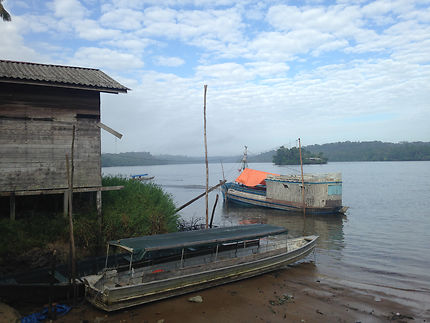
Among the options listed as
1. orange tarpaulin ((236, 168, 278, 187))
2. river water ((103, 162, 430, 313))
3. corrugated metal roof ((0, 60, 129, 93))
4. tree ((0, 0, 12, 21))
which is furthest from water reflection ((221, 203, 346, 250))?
tree ((0, 0, 12, 21))

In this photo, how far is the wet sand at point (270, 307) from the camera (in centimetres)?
993

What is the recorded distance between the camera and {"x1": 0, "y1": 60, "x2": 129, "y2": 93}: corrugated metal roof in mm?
12195

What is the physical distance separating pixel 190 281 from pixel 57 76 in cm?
983

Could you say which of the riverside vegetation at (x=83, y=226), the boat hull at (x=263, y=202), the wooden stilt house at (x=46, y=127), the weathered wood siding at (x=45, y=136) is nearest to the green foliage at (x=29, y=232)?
the riverside vegetation at (x=83, y=226)

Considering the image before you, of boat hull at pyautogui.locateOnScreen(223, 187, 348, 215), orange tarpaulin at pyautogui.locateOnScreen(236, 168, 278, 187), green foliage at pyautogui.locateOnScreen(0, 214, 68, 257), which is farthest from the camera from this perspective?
orange tarpaulin at pyautogui.locateOnScreen(236, 168, 278, 187)

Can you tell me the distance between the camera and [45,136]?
42.9 feet

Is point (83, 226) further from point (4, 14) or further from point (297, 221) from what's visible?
point (297, 221)

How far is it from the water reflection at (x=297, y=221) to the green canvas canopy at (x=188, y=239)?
8.46m

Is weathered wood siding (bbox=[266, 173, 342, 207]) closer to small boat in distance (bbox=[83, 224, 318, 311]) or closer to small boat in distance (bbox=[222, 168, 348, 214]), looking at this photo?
small boat in distance (bbox=[222, 168, 348, 214])

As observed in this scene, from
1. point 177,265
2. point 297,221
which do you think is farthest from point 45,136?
point 297,221

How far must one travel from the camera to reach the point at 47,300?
10.0 meters

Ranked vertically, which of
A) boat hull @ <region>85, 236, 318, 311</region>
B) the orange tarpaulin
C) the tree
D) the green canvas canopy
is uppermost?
the tree

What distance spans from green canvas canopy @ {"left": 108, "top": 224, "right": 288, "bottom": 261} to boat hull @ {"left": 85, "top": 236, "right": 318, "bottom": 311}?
3.01 feet

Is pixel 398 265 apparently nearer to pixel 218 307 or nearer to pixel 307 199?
pixel 218 307
